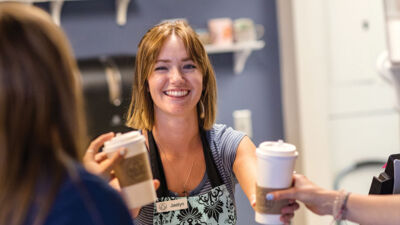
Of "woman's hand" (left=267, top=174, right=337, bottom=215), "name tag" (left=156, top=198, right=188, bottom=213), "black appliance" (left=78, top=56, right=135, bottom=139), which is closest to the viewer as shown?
"woman's hand" (left=267, top=174, right=337, bottom=215)

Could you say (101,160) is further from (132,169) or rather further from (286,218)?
(286,218)

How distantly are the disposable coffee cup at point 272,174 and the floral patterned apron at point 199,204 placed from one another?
1.34 ft

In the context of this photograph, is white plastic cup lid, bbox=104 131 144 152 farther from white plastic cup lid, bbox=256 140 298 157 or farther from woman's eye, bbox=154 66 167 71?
woman's eye, bbox=154 66 167 71

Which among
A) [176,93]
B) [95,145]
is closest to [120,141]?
[95,145]

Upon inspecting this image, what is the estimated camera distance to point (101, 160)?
137 cm

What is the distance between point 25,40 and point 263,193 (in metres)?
0.67

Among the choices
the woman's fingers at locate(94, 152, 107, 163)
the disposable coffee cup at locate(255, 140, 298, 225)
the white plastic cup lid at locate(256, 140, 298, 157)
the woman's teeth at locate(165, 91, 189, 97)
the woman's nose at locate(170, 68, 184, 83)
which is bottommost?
the disposable coffee cup at locate(255, 140, 298, 225)

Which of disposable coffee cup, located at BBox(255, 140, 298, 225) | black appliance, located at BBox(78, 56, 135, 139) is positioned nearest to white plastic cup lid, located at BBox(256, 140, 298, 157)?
disposable coffee cup, located at BBox(255, 140, 298, 225)

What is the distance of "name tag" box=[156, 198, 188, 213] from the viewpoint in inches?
68.5

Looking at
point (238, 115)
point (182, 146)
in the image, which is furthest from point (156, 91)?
point (238, 115)

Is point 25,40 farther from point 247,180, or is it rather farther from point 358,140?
point 358,140

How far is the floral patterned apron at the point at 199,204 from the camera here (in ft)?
5.73

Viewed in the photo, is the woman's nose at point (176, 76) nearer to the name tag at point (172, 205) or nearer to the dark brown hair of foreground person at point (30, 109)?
the name tag at point (172, 205)

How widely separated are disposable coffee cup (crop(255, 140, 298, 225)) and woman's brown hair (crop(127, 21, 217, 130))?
61 centimetres
